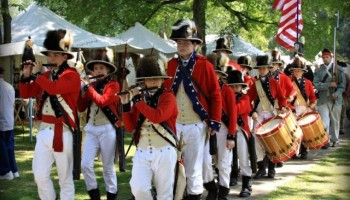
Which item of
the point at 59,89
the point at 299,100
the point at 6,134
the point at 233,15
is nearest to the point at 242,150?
the point at 59,89

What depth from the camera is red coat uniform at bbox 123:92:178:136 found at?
18.5 feet

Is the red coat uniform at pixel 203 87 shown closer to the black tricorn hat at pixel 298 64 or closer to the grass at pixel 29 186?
the grass at pixel 29 186

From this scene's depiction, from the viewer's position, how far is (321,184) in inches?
365

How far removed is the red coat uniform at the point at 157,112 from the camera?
5645 mm

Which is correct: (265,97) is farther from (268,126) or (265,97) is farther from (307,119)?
(307,119)

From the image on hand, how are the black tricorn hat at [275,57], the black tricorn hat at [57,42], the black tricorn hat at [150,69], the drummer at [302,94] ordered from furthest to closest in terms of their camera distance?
the drummer at [302,94], the black tricorn hat at [275,57], the black tricorn hat at [57,42], the black tricorn hat at [150,69]

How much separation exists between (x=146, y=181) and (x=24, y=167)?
19.4 ft

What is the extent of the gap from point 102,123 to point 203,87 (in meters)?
1.54

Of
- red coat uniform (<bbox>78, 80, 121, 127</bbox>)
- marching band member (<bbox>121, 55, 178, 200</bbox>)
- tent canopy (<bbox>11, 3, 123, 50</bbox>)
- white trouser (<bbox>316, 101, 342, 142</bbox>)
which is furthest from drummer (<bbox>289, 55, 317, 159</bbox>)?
marching band member (<bbox>121, 55, 178, 200</bbox>)

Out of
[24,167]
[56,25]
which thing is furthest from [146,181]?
[56,25]

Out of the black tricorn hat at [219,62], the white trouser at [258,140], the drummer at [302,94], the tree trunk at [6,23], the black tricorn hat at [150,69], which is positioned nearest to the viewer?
the black tricorn hat at [150,69]

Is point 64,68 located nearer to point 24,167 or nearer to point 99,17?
point 24,167

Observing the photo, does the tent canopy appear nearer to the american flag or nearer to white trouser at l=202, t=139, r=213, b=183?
the american flag

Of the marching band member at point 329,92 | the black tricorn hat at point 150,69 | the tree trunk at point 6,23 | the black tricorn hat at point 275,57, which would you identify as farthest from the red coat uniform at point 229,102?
the tree trunk at point 6,23
